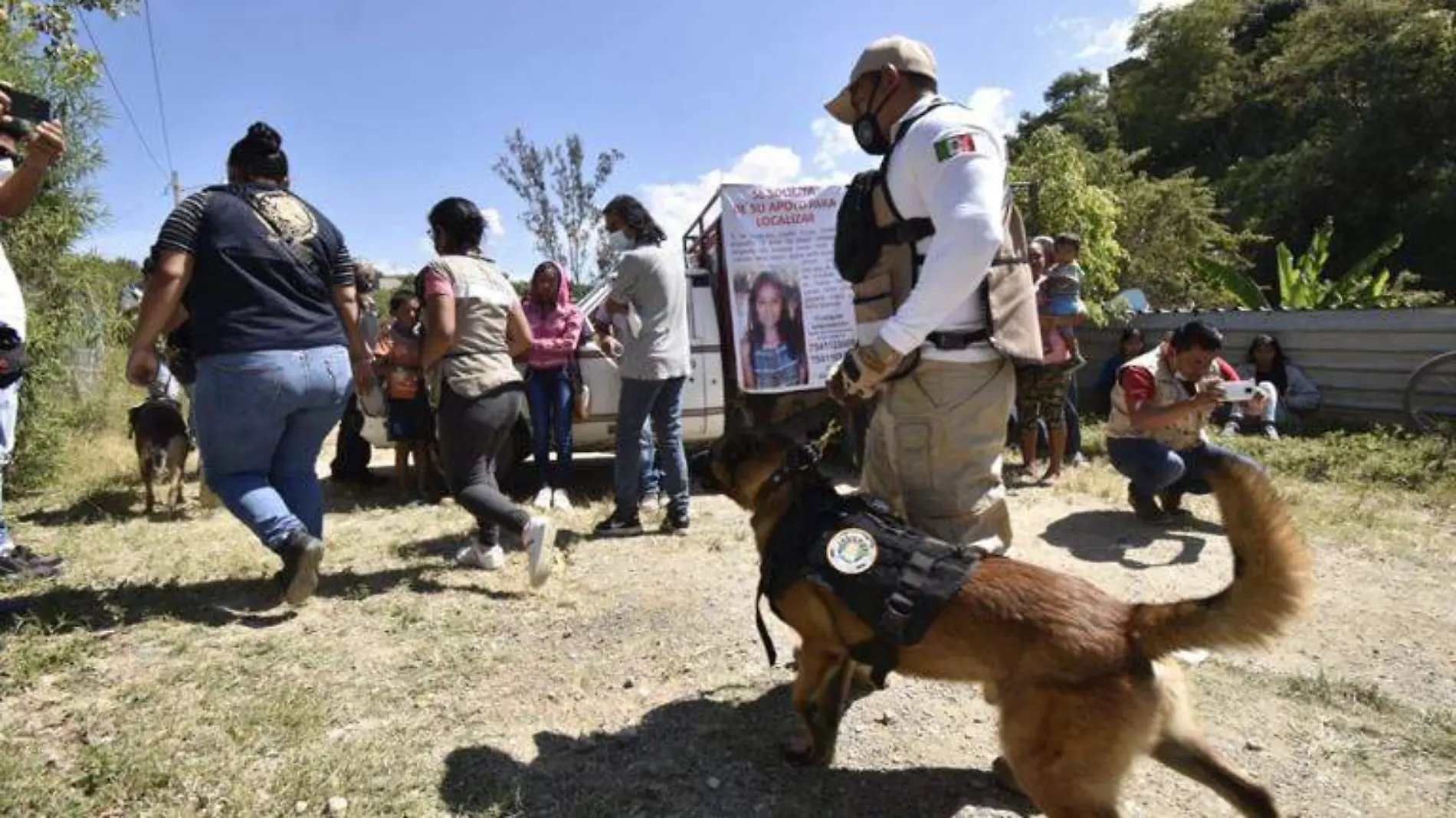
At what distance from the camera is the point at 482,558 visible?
422cm

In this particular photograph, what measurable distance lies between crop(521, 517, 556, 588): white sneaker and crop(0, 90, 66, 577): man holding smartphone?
224 centimetres

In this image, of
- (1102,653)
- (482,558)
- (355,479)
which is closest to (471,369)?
(482,558)

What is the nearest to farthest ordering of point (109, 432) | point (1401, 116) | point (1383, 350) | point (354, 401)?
point (354, 401) → point (109, 432) → point (1383, 350) → point (1401, 116)

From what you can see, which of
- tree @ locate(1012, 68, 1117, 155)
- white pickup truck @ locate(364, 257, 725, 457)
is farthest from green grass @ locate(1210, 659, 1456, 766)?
tree @ locate(1012, 68, 1117, 155)

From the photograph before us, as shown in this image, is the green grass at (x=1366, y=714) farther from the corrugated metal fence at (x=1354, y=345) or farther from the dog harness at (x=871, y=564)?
the corrugated metal fence at (x=1354, y=345)

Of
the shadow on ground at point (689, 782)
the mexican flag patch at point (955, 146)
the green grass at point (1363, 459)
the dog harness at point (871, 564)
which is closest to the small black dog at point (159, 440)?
the shadow on ground at point (689, 782)

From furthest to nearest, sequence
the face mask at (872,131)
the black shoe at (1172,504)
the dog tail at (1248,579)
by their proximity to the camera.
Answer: the black shoe at (1172,504) < the face mask at (872,131) < the dog tail at (1248,579)

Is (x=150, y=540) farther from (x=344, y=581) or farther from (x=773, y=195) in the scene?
(x=773, y=195)

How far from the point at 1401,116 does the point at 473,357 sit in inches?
809

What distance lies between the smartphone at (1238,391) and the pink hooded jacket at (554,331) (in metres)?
4.08

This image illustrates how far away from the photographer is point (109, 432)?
7.83m

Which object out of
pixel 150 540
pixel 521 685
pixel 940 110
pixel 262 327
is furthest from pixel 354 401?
pixel 940 110

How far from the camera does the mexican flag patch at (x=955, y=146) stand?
2012 mm

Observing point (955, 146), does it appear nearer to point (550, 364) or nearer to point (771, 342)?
point (550, 364)
